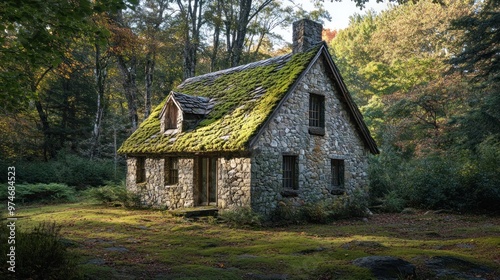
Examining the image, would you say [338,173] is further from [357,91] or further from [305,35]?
[357,91]

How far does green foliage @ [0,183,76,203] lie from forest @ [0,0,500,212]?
2572mm

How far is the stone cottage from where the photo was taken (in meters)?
12.5

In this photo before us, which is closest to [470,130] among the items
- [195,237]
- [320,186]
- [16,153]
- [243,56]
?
[320,186]

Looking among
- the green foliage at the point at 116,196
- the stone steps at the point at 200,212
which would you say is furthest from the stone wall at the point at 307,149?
the green foliage at the point at 116,196

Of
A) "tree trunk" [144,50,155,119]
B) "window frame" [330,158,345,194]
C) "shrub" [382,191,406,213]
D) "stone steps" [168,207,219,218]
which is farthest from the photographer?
"tree trunk" [144,50,155,119]

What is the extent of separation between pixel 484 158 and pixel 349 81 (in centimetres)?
1773

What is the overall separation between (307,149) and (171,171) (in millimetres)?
5639

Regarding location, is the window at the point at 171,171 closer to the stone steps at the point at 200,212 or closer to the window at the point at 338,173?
the stone steps at the point at 200,212

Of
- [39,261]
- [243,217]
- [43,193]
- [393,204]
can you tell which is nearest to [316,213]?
[243,217]

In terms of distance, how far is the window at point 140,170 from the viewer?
17.0 meters

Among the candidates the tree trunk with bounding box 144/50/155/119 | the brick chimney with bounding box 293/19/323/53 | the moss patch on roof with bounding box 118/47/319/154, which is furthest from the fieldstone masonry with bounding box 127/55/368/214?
the tree trunk with bounding box 144/50/155/119

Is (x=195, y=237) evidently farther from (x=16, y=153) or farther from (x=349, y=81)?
(x=349, y=81)

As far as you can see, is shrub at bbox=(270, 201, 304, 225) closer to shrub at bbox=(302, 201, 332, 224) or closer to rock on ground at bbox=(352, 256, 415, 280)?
shrub at bbox=(302, 201, 332, 224)

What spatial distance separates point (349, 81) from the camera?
110 feet
